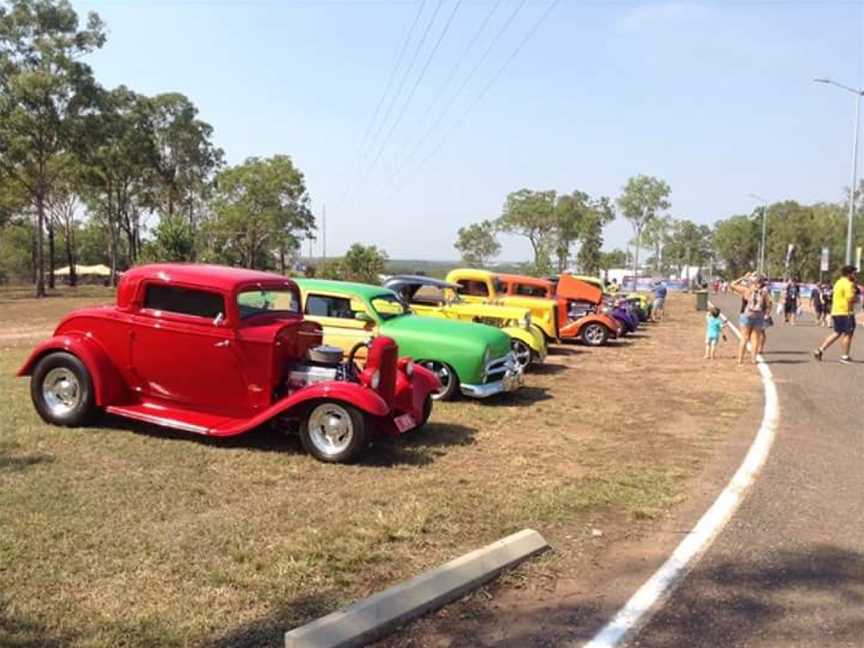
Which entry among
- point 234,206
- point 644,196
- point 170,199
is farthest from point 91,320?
point 644,196

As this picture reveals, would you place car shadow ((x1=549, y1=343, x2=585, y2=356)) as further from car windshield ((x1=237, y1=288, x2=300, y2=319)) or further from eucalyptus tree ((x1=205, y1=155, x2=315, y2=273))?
eucalyptus tree ((x1=205, y1=155, x2=315, y2=273))

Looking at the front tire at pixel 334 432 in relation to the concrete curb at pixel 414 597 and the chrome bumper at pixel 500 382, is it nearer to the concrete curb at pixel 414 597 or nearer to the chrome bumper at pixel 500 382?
the concrete curb at pixel 414 597

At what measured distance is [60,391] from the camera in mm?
7746

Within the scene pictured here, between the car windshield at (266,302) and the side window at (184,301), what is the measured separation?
220 millimetres

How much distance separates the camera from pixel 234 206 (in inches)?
2184

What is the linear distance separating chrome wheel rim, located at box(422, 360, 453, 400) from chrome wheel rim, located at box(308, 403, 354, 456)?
10.1 ft

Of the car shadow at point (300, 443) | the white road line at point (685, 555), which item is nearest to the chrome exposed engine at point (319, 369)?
the car shadow at point (300, 443)

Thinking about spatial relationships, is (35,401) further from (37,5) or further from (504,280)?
(37,5)

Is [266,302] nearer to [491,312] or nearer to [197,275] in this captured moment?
[197,275]

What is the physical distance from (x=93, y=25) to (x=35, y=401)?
37.9m

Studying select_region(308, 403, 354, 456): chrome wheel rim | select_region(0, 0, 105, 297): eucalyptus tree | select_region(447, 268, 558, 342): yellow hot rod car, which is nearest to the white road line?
select_region(308, 403, 354, 456): chrome wheel rim

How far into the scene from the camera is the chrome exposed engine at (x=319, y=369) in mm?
7316

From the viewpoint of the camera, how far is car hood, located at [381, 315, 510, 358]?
9.87m

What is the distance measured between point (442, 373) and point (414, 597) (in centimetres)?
605
